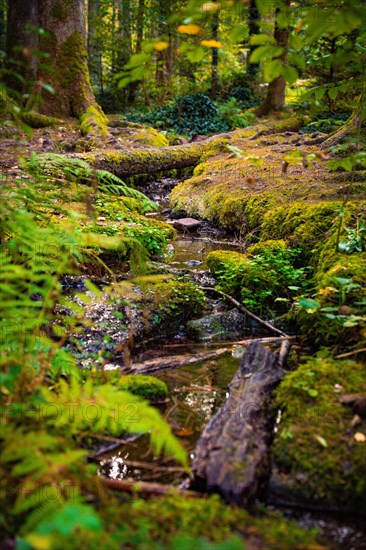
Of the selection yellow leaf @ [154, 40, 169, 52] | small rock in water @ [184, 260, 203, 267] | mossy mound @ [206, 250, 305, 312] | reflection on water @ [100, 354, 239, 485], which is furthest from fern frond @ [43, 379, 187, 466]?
small rock in water @ [184, 260, 203, 267]

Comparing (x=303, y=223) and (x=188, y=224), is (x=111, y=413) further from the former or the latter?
(x=188, y=224)

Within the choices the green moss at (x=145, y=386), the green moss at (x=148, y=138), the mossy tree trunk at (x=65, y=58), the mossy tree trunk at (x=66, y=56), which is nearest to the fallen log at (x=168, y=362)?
the green moss at (x=145, y=386)

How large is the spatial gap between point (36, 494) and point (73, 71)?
39.3 ft

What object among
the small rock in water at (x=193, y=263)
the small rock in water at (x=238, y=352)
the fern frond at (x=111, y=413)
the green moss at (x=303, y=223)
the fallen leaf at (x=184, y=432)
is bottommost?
the fallen leaf at (x=184, y=432)

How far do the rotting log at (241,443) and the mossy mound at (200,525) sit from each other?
116 millimetres

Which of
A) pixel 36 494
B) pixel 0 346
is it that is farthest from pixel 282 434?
pixel 0 346

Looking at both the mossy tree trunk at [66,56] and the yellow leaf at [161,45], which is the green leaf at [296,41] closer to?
Answer: the yellow leaf at [161,45]

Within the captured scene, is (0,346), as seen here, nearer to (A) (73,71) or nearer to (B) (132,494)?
(B) (132,494)

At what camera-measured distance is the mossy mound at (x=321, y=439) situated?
190cm

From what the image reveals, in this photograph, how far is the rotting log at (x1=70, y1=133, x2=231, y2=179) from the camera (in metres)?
8.16

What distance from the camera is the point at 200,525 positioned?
159cm

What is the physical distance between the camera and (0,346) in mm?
2012

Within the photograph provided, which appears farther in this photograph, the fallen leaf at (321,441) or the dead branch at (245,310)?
the dead branch at (245,310)

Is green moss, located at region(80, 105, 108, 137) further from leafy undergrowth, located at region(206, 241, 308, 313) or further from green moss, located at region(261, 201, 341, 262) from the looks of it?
leafy undergrowth, located at region(206, 241, 308, 313)
